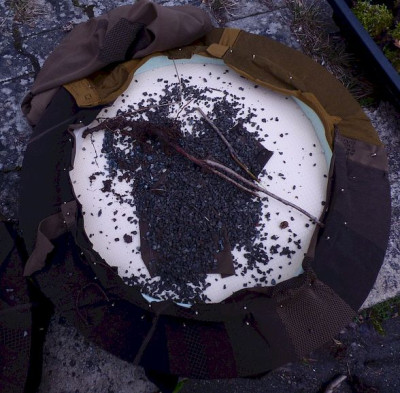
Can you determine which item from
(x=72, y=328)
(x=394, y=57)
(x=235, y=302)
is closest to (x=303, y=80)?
(x=394, y=57)

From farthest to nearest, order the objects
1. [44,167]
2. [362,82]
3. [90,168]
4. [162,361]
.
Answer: [362,82]
[90,168]
[44,167]
[162,361]

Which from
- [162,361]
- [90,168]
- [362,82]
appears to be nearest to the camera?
[162,361]

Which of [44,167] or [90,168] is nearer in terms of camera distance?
[44,167]

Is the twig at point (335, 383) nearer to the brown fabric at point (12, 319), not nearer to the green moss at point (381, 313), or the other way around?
the green moss at point (381, 313)

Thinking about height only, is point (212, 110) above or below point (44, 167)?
above

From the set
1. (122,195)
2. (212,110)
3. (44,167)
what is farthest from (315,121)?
(44,167)

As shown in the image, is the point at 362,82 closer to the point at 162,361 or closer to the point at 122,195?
the point at 122,195

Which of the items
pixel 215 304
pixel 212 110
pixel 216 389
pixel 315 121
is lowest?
pixel 216 389
